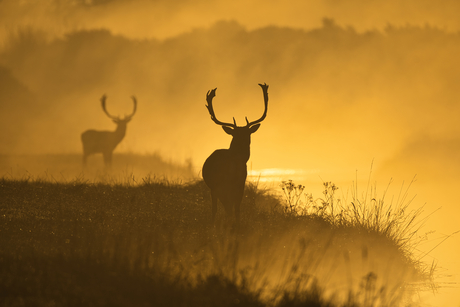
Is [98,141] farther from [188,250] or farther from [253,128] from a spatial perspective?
[188,250]

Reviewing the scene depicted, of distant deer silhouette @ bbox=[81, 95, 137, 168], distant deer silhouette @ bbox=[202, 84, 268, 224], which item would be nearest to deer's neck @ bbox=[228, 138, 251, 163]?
distant deer silhouette @ bbox=[202, 84, 268, 224]

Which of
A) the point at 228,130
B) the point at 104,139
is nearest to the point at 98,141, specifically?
the point at 104,139

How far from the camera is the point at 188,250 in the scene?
700 centimetres

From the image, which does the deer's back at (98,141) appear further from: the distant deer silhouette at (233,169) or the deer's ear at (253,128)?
the deer's ear at (253,128)

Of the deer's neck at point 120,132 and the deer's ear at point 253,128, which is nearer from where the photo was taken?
the deer's ear at point 253,128

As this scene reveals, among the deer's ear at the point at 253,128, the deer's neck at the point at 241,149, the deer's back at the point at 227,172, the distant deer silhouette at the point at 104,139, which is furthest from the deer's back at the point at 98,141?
the deer's ear at the point at 253,128

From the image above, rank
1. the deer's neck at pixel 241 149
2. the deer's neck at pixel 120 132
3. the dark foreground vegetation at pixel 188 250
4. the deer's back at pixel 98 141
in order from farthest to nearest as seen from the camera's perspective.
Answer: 1. the deer's neck at pixel 120 132
2. the deer's back at pixel 98 141
3. the deer's neck at pixel 241 149
4. the dark foreground vegetation at pixel 188 250

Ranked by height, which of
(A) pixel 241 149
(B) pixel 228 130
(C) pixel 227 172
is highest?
(B) pixel 228 130

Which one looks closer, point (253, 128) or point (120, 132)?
point (253, 128)

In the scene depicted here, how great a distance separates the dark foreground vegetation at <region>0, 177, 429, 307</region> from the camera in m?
5.22

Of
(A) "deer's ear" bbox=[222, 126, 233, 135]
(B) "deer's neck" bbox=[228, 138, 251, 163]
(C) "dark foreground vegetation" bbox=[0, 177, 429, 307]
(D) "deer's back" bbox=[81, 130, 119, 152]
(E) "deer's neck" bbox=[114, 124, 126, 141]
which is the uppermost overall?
(E) "deer's neck" bbox=[114, 124, 126, 141]

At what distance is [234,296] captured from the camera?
205 inches

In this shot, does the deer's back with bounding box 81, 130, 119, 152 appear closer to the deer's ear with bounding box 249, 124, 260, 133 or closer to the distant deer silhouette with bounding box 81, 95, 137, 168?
the distant deer silhouette with bounding box 81, 95, 137, 168

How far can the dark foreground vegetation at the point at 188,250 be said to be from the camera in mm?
5223
